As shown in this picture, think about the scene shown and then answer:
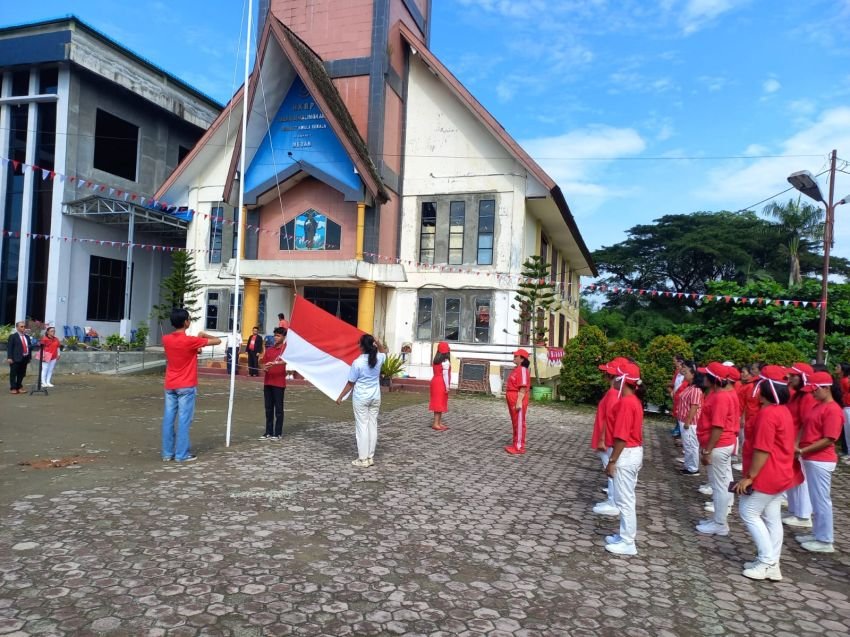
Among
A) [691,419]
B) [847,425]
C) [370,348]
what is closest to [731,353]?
[847,425]

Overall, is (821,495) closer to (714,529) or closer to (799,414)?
(799,414)

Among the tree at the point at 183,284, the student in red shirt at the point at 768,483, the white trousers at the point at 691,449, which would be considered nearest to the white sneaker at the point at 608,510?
the student in red shirt at the point at 768,483

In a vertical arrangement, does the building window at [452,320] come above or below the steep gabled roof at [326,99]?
below

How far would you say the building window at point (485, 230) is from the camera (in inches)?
790

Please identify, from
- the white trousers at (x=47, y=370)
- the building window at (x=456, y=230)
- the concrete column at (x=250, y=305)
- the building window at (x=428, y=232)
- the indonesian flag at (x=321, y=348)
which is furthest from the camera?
the building window at (x=428, y=232)

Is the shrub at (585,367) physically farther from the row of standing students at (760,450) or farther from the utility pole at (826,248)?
the row of standing students at (760,450)

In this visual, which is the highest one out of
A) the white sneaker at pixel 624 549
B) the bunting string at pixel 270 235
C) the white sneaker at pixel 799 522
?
the bunting string at pixel 270 235

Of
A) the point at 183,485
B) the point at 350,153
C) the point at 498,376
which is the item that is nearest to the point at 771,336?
the point at 498,376

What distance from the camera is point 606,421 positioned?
5.79 meters

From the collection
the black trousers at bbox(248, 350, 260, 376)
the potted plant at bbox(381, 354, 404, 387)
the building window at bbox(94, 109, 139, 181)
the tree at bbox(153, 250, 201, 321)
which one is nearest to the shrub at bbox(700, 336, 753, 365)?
the potted plant at bbox(381, 354, 404, 387)

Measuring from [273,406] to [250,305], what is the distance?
38.5ft

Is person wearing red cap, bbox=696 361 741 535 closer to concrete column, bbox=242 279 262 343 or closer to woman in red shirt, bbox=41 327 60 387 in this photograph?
woman in red shirt, bbox=41 327 60 387

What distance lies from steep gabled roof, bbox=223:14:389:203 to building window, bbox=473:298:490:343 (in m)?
4.65

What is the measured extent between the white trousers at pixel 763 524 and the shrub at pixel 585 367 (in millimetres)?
11987
